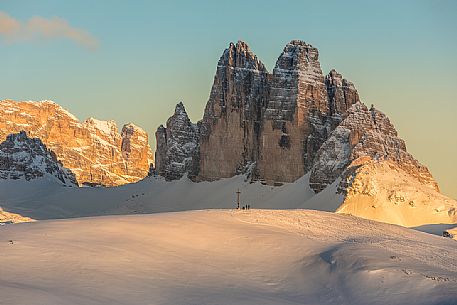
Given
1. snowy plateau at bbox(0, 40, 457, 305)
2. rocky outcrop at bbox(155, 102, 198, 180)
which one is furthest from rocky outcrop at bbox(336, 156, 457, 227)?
rocky outcrop at bbox(155, 102, 198, 180)

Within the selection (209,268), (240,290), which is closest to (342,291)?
(240,290)

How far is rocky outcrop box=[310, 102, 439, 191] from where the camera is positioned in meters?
98.8

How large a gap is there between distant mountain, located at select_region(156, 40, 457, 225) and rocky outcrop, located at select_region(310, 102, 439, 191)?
0.17 m

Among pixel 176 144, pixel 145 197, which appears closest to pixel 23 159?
pixel 176 144

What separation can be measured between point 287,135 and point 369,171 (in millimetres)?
42059

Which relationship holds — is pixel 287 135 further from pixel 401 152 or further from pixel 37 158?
pixel 37 158

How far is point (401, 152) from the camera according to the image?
103 metres

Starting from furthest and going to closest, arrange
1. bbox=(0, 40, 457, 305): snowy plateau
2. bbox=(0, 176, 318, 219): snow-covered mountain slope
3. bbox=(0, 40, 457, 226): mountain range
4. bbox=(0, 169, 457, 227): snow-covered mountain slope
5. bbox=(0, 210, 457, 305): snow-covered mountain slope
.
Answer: bbox=(0, 176, 318, 219): snow-covered mountain slope → bbox=(0, 40, 457, 226): mountain range → bbox=(0, 169, 457, 227): snow-covered mountain slope → bbox=(0, 40, 457, 305): snowy plateau → bbox=(0, 210, 457, 305): snow-covered mountain slope

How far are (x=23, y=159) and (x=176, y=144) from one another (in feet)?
168

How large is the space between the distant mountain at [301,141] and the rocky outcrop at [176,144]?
263mm

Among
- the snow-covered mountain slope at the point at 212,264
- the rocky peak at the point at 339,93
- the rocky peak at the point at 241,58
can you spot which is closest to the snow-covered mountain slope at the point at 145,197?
the rocky peak at the point at 339,93

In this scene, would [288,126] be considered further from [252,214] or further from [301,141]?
[252,214]

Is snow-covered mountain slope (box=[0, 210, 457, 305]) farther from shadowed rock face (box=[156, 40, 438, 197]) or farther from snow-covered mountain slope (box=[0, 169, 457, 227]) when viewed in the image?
shadowed rock face (box=[156, 40, 438, 197])

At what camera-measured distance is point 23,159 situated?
182 metres
